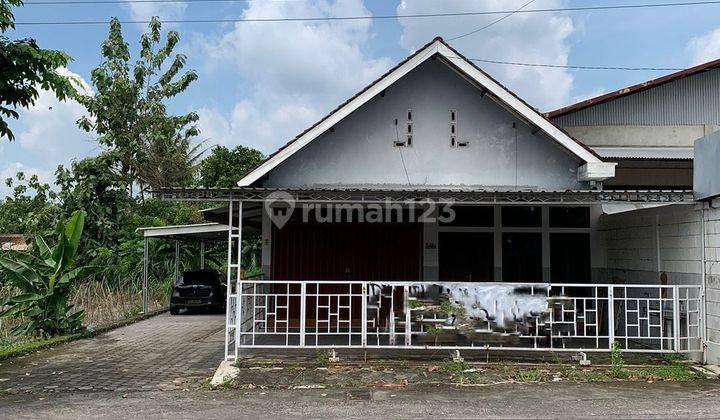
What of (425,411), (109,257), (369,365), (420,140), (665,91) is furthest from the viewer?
(109,257)

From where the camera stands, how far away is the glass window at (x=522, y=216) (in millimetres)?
Result: 12219

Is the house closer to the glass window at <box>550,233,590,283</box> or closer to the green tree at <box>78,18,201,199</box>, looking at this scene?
the glass window at <box>550,233,590,283</box>

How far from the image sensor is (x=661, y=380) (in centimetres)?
840

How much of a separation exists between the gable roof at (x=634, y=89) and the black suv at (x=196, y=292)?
11.1 m

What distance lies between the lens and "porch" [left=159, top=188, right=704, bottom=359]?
30.1 ft

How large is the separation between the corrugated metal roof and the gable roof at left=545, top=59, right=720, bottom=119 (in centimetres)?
103

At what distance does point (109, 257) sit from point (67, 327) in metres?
9.16

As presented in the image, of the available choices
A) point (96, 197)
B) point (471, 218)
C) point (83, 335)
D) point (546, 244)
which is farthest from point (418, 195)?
point (96, 197)

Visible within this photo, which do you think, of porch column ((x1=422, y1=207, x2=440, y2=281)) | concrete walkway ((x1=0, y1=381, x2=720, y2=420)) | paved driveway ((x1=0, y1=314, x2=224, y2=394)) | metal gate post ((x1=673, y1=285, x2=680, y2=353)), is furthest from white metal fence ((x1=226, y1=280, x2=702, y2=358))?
porch column ((x1=422, y1=207, x2=440, y2=281))

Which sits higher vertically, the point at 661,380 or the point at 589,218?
the point at 589,218

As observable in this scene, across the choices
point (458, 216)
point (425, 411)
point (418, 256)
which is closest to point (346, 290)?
point (418, 256)

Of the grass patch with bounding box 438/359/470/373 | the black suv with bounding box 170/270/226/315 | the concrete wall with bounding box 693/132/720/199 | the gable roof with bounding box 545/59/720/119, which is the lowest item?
the grass patch with bounding box 438/359/470/373

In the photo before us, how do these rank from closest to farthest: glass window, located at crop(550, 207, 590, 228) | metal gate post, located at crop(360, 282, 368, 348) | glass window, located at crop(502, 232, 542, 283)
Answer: metal gate post, located at crop(360, 282, 368, 348)
glass window, located at crop(502, 232, 542, 283)
glass window, located at crop(550, 207, 590, 228)

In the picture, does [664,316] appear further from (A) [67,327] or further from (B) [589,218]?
(A) [67,327]
